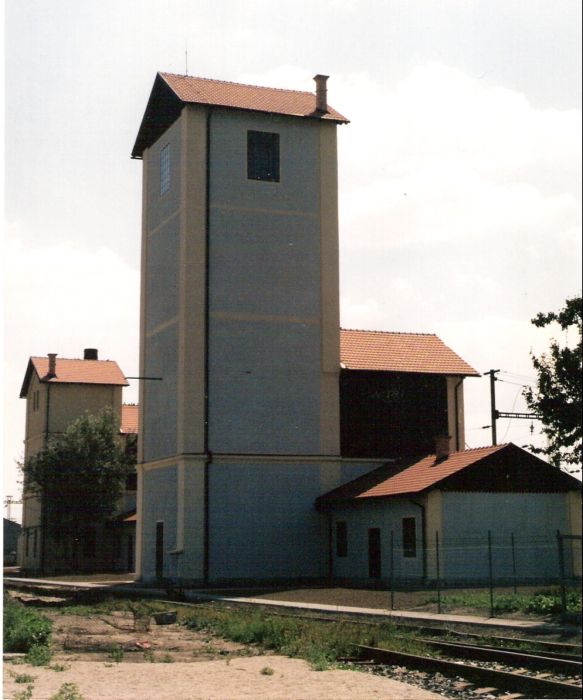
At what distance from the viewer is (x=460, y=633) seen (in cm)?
1794

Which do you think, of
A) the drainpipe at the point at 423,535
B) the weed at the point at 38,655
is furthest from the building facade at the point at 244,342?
the weed at the point at 38,655

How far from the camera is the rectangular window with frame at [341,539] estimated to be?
3728 cm

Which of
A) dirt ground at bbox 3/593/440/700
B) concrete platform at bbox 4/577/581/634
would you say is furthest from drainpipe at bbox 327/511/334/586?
dirt ground at bbox 3/593/440/700

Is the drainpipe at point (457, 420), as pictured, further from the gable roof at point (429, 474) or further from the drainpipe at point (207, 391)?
the drainpipe at point (207, 391)

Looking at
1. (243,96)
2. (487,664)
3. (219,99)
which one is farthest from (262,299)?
(487,664)

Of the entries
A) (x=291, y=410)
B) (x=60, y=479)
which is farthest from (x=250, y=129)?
(x=60, y=479)

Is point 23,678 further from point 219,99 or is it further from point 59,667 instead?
point 219,99

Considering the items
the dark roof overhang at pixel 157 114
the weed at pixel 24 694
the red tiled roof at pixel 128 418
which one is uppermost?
the dark roof overhang at pixel 157 114

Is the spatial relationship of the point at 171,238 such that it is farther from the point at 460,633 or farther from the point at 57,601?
the point at 460,633

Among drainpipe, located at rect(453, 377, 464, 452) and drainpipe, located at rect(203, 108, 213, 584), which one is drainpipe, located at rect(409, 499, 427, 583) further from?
drainpipe, located at rect(453, 377, 464, 452)

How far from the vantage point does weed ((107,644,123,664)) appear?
16.0 m

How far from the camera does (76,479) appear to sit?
54.4 metres

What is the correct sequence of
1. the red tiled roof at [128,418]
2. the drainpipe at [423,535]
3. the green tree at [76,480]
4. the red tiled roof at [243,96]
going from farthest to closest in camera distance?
the red tiled roof at [128,418]
the green tree at [76,480]
the red tiled roof at [243,96]
the drainpipe at [423,535]

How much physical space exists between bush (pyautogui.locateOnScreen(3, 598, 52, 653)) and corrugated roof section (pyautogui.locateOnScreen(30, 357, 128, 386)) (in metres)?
41.7
